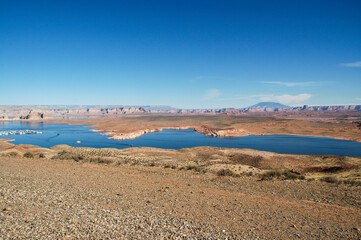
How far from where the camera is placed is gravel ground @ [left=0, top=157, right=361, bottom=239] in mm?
7602

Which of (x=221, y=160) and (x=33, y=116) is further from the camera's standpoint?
(x=33, y=116)

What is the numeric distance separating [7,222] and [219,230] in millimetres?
6975

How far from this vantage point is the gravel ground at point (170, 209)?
760cm

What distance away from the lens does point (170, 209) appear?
9.68m

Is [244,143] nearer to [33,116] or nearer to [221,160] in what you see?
[221,160]

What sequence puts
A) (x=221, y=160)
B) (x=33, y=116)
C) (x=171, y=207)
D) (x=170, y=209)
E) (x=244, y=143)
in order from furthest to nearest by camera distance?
(x=33, y=116)
(x=244, y=143)
(x=221, y=160)
(x=171, y=207)
(x=170, y=209)

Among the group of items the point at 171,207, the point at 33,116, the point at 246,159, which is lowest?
the point at 246,159

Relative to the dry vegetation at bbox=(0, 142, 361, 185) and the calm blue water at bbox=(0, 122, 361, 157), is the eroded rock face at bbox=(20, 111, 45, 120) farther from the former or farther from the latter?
the dry vegetation at bbox=(0, 142, 361, 185)

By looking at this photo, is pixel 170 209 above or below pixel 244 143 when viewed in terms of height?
above

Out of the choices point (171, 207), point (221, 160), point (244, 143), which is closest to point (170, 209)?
point (171, 207)

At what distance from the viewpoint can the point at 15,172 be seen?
1550 cm

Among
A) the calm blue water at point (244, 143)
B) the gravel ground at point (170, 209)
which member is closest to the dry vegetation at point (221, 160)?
the gravel ground at point (170, 209)

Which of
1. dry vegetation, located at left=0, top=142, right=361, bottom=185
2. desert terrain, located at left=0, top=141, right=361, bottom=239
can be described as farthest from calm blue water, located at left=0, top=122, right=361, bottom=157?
desert terrain, located at left=0, top=141, right=361, bottom=239

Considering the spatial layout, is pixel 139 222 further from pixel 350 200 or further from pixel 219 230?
pixel 350 200
